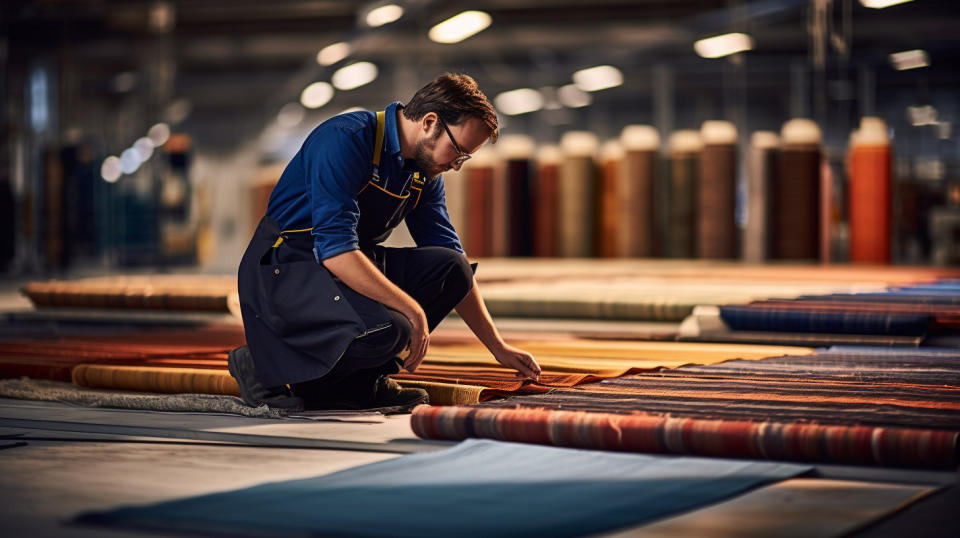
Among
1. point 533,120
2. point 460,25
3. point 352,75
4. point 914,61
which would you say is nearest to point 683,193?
point 460,25

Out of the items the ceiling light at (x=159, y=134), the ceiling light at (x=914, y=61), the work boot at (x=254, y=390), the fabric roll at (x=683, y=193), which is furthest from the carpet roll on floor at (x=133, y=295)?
the ceiling light at (x=914, y=61)

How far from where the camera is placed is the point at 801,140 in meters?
7.54

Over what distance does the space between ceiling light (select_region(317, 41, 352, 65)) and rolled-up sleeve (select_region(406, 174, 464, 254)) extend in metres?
7.18

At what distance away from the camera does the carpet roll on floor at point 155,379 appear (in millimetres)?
3248

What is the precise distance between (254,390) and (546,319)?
2.85 m

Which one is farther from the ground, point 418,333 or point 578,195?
point 578,195

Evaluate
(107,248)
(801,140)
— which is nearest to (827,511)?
(801,140)

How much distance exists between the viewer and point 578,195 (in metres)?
8.29

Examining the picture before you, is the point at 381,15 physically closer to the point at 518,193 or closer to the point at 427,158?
the point at 518,193

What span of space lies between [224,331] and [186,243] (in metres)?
7.04

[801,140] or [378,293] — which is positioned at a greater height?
[801,140]

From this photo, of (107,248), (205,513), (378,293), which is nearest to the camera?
(205,513)

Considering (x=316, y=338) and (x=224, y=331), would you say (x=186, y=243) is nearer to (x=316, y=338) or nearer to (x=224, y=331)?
(x=224, y=331)

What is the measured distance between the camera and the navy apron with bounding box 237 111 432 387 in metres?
2.75
